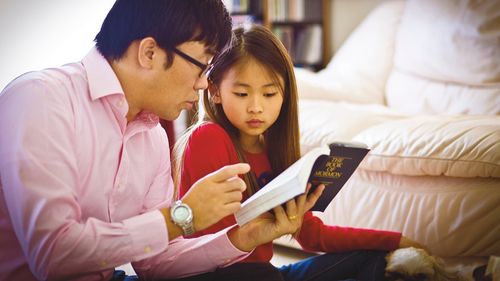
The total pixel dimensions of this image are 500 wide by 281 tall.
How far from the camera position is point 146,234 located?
2.84ft

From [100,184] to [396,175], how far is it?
1113 millimetres

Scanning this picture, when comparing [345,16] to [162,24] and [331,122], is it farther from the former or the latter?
[162,24]

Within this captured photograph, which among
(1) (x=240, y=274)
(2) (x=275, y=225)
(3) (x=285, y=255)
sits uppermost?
(2) (x=275, y=225)

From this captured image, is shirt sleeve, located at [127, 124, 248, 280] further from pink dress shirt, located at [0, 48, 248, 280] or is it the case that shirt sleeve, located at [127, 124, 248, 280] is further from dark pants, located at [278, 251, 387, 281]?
dark pants, located at [278, 251, 387, 281]

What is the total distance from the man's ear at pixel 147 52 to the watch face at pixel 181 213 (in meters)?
0.27

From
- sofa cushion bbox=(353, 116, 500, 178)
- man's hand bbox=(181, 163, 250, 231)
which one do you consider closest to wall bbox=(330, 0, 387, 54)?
sofa cushion bbox=(353, 116, 500, 178)

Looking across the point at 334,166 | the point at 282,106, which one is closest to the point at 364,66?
the point at 282,106

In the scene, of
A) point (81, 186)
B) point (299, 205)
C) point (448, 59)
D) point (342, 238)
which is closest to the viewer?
point (81, 186)

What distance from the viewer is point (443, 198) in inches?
65.2

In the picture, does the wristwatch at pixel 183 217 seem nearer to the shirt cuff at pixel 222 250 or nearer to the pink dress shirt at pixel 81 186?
the pink dress shirt at pixel 81 186

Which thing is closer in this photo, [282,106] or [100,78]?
[100,78]

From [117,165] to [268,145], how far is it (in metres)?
0.54

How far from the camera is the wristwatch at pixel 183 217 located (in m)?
0.88

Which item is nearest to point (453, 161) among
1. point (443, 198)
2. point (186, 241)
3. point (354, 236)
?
point (443, 198)
